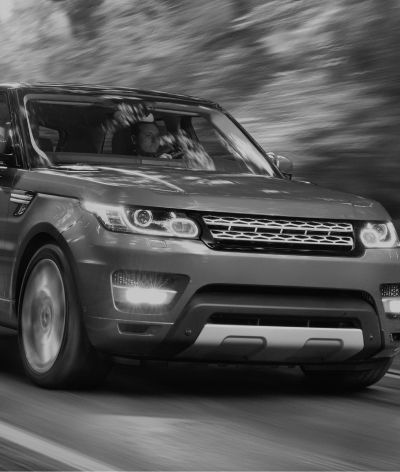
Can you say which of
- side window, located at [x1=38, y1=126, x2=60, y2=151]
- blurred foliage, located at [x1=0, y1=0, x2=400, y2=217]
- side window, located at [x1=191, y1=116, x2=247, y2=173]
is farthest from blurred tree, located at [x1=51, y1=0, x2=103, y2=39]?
side window, located at [x1=38, y1=126, x2=60, y2=151]

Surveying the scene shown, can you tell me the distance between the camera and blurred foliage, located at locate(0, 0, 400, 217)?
53.0 feet

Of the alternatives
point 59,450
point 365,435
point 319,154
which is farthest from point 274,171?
point 319,154

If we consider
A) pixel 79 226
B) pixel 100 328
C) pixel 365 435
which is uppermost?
pixel 79 226

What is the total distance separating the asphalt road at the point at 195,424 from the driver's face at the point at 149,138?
1.39 meters

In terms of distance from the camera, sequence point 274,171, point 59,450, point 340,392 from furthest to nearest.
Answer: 1. point 274,171
2. point 340,392
3. point 59,450

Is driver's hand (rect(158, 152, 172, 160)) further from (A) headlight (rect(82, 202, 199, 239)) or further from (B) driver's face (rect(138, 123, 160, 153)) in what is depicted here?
(A) headlight (rect(82, 202, 199, 239))

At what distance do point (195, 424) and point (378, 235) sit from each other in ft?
5.69

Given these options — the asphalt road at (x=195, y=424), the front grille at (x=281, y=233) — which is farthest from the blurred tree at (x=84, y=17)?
the front grille at (x=281, y=233)

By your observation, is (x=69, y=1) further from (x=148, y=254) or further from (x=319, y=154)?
(x=148, y=254)

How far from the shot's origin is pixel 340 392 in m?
8.06

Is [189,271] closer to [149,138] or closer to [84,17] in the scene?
[149,138]

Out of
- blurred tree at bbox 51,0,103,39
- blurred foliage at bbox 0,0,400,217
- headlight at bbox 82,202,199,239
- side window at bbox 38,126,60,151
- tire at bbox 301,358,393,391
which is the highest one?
side window at bbox 38,126,60,151

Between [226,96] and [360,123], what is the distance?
440 centimetres

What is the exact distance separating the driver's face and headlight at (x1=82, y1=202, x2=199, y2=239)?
154 cm
